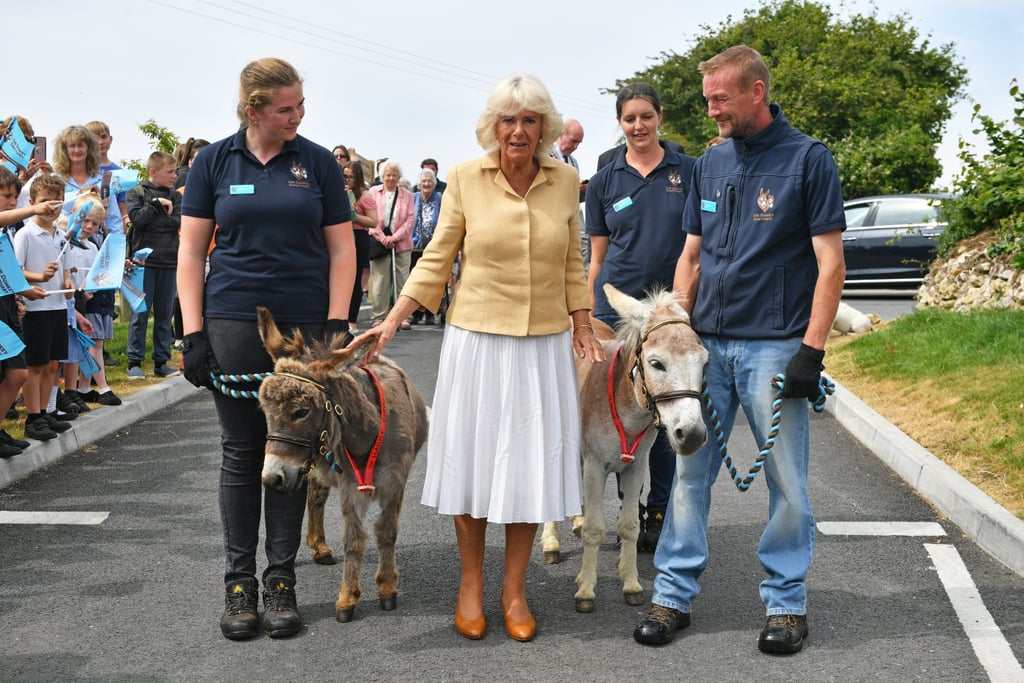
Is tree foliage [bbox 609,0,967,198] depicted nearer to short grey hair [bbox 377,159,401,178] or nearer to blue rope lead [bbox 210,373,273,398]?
short grey hair [bbox 377,159,401,178]

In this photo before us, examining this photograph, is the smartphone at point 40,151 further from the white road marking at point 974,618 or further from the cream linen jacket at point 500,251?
the white road marking at point 974,618

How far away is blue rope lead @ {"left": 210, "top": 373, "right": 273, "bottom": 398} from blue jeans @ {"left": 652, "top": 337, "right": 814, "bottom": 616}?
1.98 metres

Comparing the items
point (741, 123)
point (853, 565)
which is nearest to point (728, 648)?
point (853, 565)

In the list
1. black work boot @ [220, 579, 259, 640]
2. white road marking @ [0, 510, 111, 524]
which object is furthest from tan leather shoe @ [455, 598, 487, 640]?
white road marking @ [0, 510, 111, 524]

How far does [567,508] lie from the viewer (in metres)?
4.81

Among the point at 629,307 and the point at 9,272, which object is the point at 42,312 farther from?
the point at 629,307

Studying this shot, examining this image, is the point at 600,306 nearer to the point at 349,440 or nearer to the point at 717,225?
the point at 717,225

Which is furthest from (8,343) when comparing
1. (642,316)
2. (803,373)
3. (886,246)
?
(886,246)

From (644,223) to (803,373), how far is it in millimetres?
1807

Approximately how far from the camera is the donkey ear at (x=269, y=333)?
4570 mm

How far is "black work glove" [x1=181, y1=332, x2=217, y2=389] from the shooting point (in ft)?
15.3

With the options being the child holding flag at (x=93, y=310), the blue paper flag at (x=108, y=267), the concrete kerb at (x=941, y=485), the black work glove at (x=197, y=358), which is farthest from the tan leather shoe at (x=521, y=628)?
the child holding flag at (x=93, y=310)

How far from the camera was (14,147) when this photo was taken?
744 centimetres

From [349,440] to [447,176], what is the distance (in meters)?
1.34
